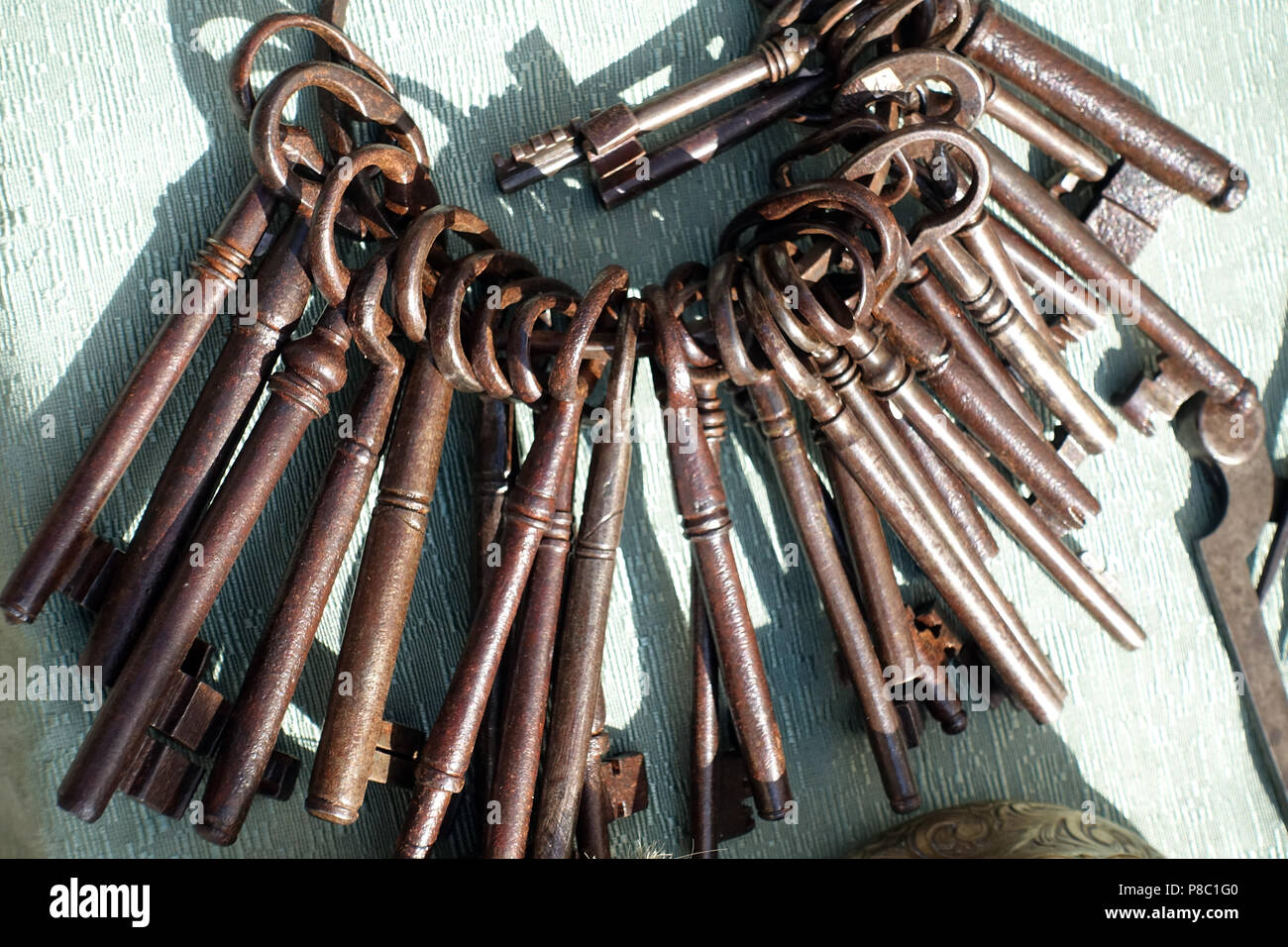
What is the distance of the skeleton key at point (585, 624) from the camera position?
112 cm

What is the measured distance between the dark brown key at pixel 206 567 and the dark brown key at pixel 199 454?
2cm

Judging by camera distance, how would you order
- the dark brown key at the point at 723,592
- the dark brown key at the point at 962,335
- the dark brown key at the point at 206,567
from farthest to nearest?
the dark brown key at the point at 962,335, the dark brown key at the point at 723,592, the dark brown key at the point at 206,567

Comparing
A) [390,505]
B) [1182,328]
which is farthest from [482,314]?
[1182,328]

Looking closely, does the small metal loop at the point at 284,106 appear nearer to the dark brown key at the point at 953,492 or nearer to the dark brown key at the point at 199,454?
the dark brown key at the point at 199,454

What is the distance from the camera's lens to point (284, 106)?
1.07m

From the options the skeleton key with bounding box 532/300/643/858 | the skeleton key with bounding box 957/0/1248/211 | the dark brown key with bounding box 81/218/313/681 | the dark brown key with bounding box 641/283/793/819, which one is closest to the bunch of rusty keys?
the dark brown key with bounding box 81/218/313/681

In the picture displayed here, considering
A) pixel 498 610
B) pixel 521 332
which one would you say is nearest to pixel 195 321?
pixel 521 332

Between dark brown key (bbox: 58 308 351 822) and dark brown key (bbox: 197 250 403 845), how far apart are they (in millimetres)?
44

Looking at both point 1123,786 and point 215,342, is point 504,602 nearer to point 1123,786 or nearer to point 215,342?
point 215,342

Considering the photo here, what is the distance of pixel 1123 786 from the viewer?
4.61ft

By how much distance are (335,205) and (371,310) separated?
114 mm

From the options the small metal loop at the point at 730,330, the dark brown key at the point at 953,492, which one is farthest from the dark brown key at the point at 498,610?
the dark brown key at the point at 953,492

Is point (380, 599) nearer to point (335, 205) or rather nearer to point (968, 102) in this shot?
point (335, 205)

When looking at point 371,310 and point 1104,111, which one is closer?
point 371,310
